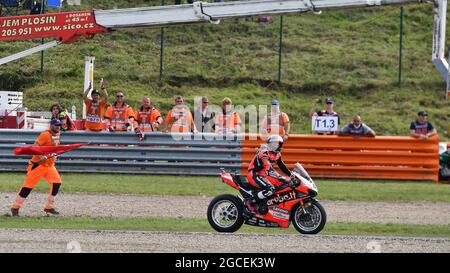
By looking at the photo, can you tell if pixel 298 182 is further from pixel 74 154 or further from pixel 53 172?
pixel 74 154

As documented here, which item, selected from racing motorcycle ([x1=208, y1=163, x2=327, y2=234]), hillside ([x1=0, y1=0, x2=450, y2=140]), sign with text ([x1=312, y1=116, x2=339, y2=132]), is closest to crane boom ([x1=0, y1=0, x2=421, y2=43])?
sign with text ([x1=312, y1=116, x2=339, y2=132])

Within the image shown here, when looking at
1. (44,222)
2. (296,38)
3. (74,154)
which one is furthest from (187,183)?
(296,38)

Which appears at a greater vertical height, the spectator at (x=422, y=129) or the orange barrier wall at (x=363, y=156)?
the spectator at (x=422, y=129)

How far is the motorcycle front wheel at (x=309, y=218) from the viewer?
15797 mm

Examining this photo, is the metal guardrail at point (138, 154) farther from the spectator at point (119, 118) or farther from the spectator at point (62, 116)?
the spectator at point (119, 118)

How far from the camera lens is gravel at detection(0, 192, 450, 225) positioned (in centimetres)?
1847

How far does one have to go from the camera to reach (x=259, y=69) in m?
37.2

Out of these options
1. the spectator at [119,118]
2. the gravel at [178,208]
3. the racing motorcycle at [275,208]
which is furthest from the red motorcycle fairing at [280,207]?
the spectator at [119,118]

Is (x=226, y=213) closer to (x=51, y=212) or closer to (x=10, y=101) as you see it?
(x=51, y=212)

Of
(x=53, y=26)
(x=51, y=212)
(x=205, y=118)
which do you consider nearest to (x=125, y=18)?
(x=53, y=26)

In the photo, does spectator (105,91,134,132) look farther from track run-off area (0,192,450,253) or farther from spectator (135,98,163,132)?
track run-off area (0,192,450,253)

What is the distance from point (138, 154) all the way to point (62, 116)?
2267 mm

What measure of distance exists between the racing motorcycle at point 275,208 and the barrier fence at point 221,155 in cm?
775

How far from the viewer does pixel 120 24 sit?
21.2 meters
